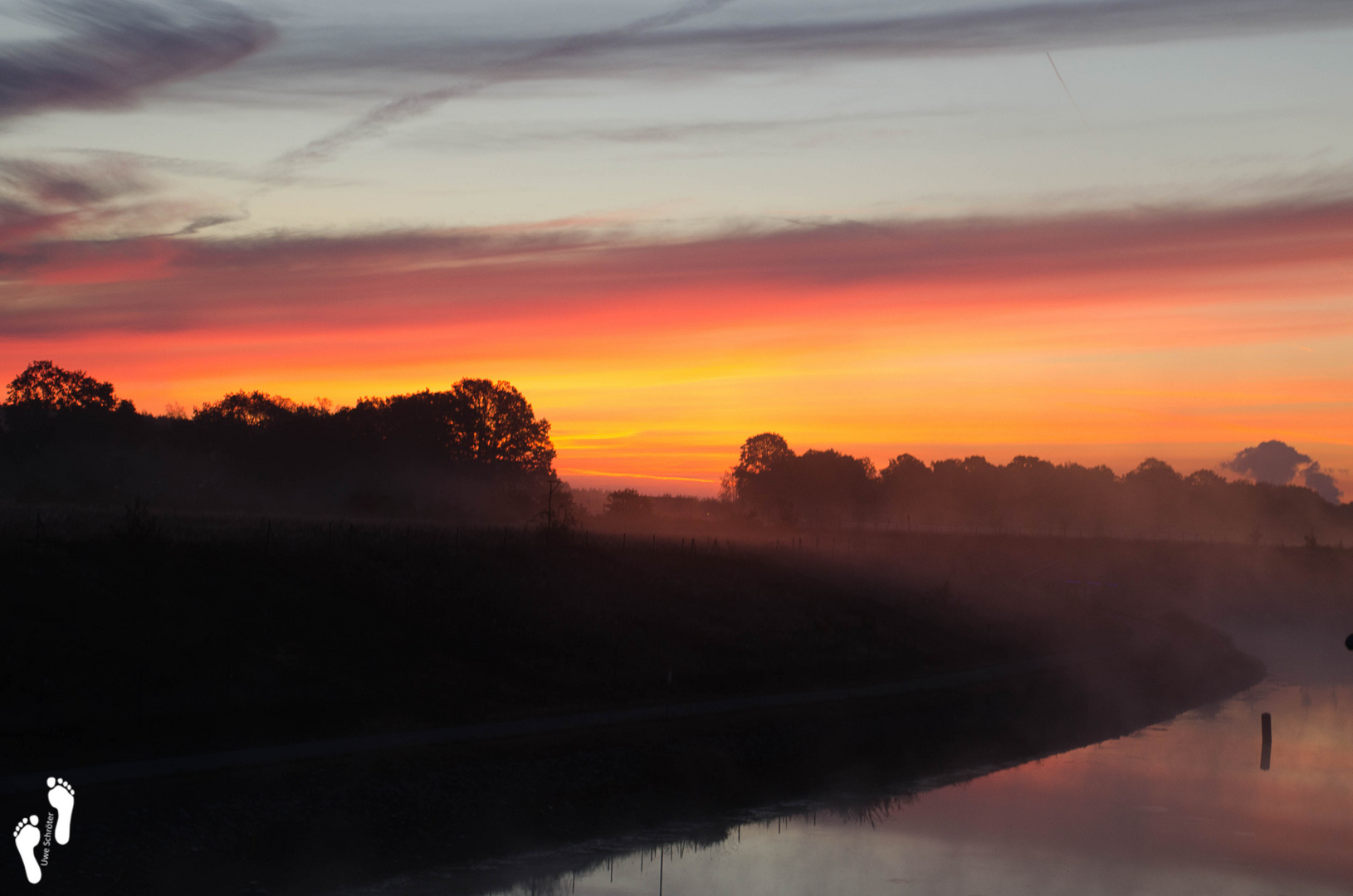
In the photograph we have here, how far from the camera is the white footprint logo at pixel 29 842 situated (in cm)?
2056

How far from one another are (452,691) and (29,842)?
1810cm

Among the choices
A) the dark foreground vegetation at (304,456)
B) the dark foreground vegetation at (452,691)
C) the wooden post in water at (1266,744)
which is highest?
the dark foreground vegetation at (304,456)

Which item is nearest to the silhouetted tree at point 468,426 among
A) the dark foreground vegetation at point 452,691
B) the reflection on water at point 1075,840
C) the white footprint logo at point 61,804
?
the dark foreground vegetation at point 452,691

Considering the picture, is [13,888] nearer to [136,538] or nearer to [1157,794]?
[136,538]

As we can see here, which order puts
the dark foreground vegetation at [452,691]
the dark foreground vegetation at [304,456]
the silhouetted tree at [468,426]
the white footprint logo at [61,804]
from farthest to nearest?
1. the silhouetted tree at [468,426]
2. the dark foreground vegetation at [304,456]
3. the dark foreground vegetation at [452,691]
4. the white footprint logo at [61,804]

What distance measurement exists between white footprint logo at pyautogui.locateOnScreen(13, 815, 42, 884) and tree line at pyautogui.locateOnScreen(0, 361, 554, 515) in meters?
72.7

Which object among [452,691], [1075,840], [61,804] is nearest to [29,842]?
[61,804]

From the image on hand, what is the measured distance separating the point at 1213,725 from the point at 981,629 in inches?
785

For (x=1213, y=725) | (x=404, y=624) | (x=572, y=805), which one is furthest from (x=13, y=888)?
(x=1213, y=725)

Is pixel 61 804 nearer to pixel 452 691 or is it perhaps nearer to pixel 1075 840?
pixel 452 691

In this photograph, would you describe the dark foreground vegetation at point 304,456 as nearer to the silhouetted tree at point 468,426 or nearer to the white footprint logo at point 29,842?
the silhouetted tree at point 468,426

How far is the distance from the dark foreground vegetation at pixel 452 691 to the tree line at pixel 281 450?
41.1 metres

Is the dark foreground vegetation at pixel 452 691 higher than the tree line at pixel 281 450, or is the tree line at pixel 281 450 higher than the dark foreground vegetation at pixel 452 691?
the tree line at pixel 281 450

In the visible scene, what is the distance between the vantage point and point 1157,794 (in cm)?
3622
